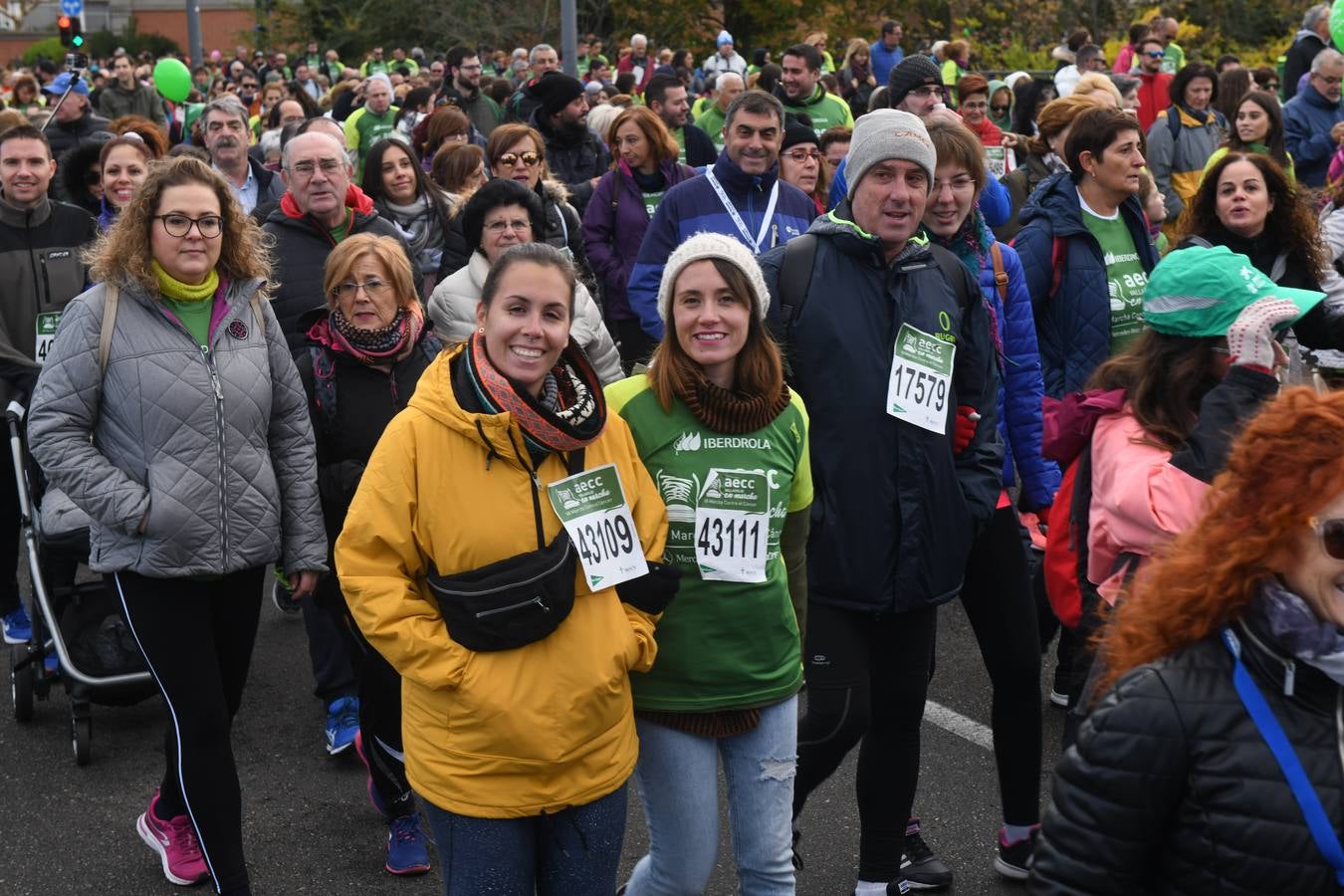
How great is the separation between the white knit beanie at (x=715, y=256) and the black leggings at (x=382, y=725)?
1537 millimetres

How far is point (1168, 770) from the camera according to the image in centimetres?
221

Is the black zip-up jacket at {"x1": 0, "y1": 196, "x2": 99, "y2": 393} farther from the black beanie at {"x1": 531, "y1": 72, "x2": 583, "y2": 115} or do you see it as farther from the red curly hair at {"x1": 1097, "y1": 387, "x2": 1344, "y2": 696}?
the black beanie at {"x1": 531, "y1": 72, "x2": 583, "y2": 115}

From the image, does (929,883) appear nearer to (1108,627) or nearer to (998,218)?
(1108,627)

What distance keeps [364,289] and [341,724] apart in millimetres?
1650

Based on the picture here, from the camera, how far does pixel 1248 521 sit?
229cm

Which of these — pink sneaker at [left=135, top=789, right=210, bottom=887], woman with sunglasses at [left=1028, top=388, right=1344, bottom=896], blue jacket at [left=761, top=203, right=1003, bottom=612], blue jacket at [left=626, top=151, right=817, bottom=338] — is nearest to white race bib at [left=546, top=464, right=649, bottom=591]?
blue jacket at [left=761, top=203, right=1003, bottom=612]

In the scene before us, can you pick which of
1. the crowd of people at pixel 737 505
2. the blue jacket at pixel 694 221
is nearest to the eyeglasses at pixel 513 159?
the blue jacket at pixel 694 221

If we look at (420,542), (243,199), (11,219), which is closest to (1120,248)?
(420,542)

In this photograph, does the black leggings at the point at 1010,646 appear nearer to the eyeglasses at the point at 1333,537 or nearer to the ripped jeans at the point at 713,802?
the ripped jeans at the point at 713,802

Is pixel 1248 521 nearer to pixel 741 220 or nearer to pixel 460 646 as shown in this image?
pixel 460 646

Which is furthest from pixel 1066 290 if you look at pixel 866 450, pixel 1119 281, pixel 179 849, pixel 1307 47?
pixel 1307 47

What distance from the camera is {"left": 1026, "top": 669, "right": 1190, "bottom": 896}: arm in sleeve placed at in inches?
87.3

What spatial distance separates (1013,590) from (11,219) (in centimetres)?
418

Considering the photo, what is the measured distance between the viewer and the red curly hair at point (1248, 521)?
2254 millimetres
